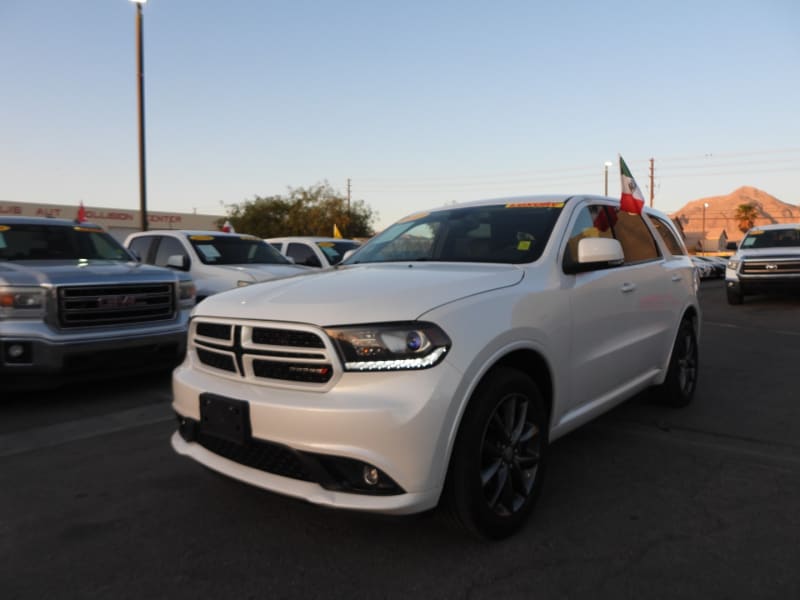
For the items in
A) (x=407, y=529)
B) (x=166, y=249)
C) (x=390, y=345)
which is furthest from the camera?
(x=166, y=249)

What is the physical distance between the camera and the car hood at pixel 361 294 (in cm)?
264

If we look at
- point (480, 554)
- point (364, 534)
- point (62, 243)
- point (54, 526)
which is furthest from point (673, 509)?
point (62, 243)

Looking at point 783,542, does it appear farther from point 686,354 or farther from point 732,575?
point 686,354

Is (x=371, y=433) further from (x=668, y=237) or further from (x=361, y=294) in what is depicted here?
(x=668, y=237)

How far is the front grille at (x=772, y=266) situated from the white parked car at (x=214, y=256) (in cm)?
1028

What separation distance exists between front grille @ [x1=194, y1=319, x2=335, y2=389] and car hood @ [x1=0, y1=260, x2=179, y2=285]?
120 inches

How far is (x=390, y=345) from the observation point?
2557 millimetres

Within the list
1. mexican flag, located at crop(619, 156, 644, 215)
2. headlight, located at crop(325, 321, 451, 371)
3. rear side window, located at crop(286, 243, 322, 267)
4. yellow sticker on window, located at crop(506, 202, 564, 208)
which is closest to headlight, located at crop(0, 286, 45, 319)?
headlight, located at crop(325, 321, 451, 371)

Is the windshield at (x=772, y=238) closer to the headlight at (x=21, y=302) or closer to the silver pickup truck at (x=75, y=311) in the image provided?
the silver pickup truck at (x=75, y=311)

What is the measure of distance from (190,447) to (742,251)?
48.3 ft

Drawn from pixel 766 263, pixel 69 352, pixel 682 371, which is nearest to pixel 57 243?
pixel 69 352

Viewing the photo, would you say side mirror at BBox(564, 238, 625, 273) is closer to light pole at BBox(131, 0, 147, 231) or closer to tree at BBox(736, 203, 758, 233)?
light pole at BBox(131, 0, 147, 231)

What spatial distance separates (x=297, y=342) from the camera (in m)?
2.69

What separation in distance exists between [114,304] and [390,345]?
158 inches
